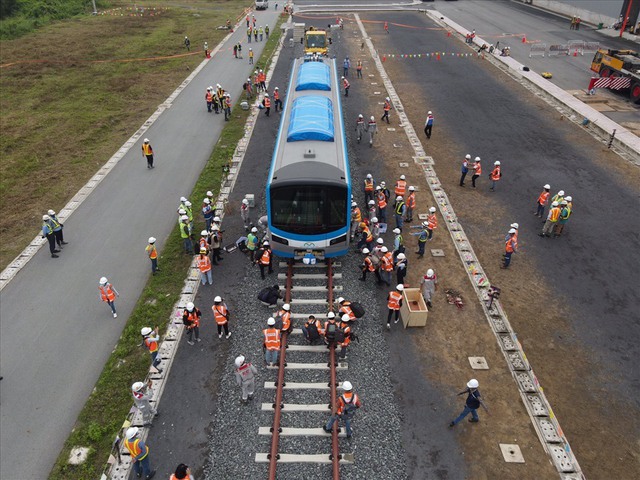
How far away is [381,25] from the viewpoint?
5412 centimetres

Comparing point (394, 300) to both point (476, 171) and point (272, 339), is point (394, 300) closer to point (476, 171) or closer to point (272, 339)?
point (272, 339)

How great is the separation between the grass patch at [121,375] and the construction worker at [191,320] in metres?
1.31

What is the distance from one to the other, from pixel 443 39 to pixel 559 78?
16421mm

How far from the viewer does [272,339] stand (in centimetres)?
1215

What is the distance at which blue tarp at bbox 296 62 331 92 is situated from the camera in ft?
71.7

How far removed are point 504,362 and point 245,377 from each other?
769cm

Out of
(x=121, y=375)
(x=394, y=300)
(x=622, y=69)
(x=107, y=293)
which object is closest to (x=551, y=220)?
(x=394, y=300)

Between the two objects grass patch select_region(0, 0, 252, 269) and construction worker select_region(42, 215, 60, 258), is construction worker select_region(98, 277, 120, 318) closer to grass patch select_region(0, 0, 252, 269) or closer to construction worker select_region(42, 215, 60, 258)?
construction worker select_region(42, 215, 60, 258)

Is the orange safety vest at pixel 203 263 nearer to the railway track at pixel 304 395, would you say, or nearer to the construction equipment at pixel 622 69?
the railway track at pixel 304 395

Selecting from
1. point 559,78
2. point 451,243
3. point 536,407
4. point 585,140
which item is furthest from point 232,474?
point 559,78

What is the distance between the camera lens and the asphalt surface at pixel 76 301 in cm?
1145

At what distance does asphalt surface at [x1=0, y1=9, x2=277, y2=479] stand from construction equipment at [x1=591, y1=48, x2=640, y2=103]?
29715mm

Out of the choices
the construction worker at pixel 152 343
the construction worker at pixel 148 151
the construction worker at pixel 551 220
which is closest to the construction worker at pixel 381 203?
the construction worker at pixel 551 220

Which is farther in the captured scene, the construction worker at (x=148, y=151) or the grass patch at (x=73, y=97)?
the construction worker at (x=148, y=151)
